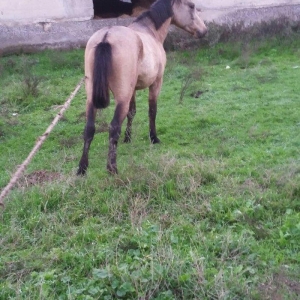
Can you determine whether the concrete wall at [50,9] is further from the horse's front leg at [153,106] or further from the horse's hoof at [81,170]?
the horse's hoof at [81,170]

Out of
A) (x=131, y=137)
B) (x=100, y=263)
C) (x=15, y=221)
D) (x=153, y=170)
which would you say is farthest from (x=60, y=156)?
(x=100, y=263)

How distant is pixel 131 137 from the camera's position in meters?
6.70

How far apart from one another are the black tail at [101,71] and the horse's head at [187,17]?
8.34 feet

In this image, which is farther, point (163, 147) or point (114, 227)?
point (163, 147)

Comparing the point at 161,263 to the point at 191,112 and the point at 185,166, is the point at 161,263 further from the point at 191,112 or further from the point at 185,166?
the point at 191,112

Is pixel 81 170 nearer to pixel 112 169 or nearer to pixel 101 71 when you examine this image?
pixel 112 169

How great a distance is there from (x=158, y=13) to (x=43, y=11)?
234 inches

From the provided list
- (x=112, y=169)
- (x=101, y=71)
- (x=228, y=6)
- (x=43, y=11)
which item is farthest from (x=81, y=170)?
(x=228, y=6)

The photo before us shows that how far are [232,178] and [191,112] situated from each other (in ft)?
9.54

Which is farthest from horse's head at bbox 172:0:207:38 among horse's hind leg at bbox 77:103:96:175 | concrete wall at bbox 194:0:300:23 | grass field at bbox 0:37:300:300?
concrete wall at bbox 194:0:300:23

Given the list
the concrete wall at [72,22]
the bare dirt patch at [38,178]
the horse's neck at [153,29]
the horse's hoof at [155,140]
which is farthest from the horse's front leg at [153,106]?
the concrete wall at [72,22]

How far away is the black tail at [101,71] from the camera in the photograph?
507cm

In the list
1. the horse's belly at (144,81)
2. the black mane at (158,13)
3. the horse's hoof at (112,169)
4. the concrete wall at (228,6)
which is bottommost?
the horse's hoof at (112,169)

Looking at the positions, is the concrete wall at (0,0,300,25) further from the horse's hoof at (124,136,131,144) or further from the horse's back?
the horse's back
